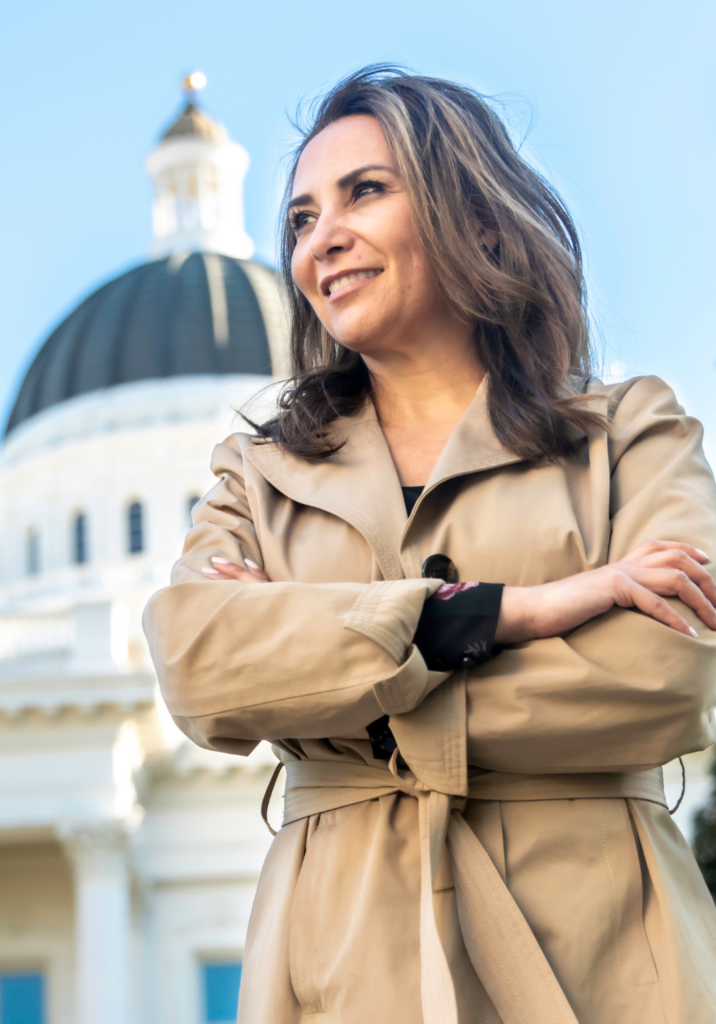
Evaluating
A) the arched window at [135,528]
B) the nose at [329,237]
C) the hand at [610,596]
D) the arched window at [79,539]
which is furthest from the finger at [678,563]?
the arched window at [79,539]

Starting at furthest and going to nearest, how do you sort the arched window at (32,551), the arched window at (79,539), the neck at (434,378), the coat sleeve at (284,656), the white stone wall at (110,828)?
the arched window at (32,551) < the arched window at (79,539) < the white stone wall at (110,828) < the neck at (434,378) < the coat sleeve at (284,656)

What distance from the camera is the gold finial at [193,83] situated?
4891 cm

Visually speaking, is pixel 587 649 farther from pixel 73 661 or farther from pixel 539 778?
pixel 73 661

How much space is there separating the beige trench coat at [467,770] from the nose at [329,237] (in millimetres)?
362

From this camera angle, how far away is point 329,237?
1999mm

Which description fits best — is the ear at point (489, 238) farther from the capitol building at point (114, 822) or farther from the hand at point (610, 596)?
the capitol building at point (114, 822)

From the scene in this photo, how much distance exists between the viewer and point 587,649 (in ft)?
5.78

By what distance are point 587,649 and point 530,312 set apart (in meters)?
0.59

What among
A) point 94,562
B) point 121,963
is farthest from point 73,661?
point 94,562

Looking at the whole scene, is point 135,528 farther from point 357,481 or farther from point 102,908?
point 357,481

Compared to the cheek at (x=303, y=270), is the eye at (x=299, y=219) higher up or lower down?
higher up

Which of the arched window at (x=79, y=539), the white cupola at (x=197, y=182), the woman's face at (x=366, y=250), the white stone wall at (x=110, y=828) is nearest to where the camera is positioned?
the woman's face at (x=366, y=250)

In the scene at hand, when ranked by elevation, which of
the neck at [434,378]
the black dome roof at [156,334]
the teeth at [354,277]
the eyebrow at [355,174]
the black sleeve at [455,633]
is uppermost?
the black dome roof at [156,334]

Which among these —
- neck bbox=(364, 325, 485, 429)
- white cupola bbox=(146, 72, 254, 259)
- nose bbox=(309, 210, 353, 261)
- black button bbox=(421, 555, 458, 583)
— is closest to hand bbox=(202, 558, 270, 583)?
black button bbox=(421, 555, 458, 583)
